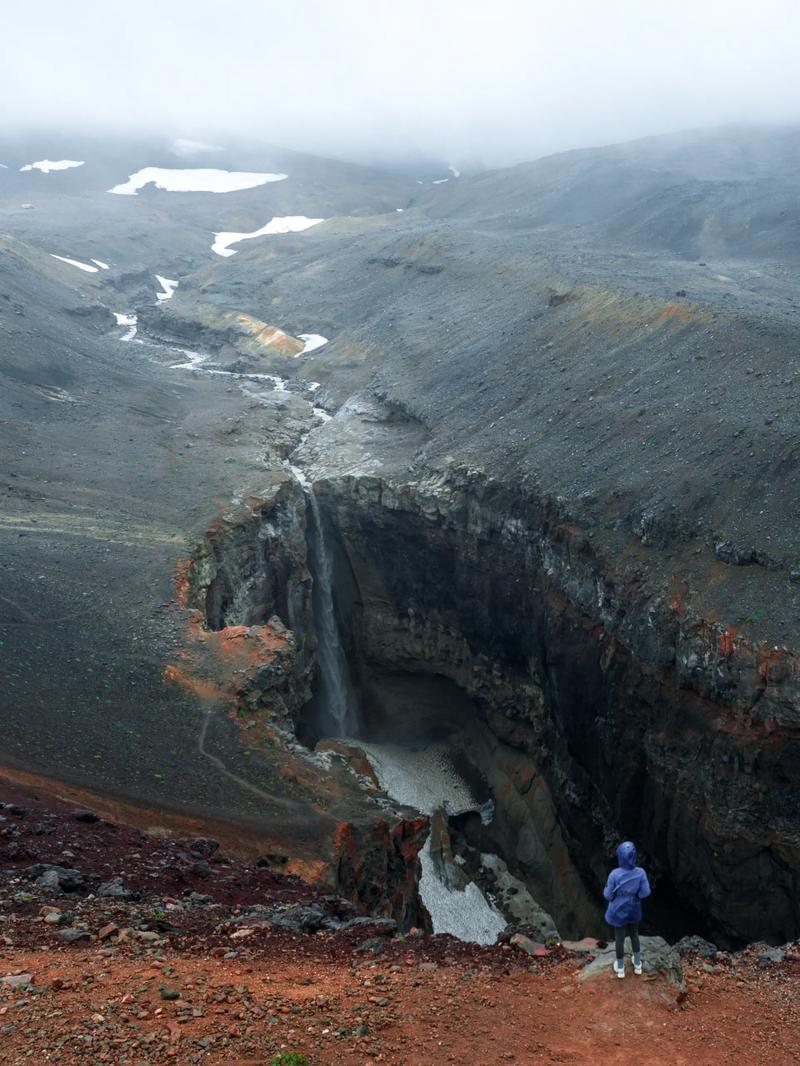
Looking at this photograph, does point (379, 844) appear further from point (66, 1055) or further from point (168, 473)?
point (168, 473)

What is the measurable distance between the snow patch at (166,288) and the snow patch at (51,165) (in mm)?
54337

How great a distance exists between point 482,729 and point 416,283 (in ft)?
112

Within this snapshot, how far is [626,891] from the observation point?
10867mm

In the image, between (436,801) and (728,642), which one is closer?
(728,642)

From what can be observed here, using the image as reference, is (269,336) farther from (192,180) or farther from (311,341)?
(192,180)

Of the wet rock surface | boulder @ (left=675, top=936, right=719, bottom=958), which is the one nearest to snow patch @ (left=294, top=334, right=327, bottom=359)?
the wet rock surface

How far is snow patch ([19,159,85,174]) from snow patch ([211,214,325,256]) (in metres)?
38.0

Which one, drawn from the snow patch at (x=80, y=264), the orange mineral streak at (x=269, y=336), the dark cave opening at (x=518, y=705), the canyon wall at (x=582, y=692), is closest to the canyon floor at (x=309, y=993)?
the canyon wall at (x=582, y=692)

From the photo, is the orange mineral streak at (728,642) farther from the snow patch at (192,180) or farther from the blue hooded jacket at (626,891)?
the snow patch at (192,180)

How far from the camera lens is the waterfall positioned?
34.0 m

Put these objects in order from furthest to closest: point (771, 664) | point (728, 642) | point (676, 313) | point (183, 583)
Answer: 1. point (676, 313)
2. point (183, 583)
3. point (728, 642)
4. point (771, 664)

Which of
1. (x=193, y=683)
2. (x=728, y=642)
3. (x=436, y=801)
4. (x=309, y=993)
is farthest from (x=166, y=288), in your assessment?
(x=309, y=993)

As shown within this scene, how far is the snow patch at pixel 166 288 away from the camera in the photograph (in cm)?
7269

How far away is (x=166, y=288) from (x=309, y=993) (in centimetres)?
7353
